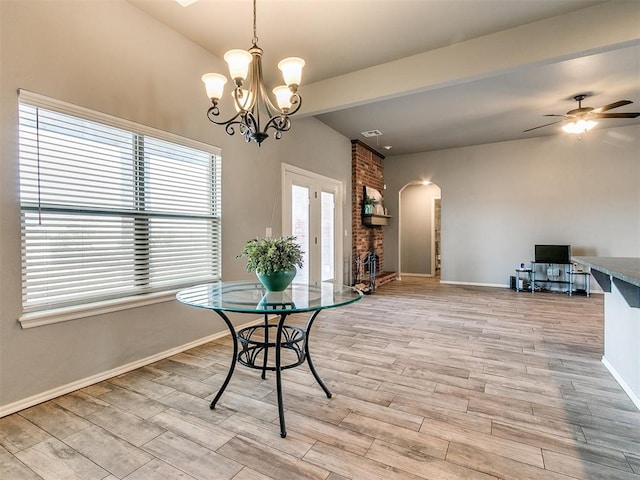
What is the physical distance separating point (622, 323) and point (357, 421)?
6.96 ft

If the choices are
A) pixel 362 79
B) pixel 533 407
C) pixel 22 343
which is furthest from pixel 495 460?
pixel 362 79

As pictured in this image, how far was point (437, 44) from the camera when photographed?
10.4 ft

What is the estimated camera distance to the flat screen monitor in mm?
5984

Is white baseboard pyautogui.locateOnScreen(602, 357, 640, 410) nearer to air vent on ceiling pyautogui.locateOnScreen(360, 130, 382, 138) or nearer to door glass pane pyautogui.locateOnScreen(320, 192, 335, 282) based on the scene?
door glass pane pyautogui.locateOnScreen(320, 192, 335, 282)

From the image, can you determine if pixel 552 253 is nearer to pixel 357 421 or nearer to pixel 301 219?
pixel 301 219

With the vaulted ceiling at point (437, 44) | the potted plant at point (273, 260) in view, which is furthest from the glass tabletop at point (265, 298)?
the vaulted ceiling at point (437, 44)

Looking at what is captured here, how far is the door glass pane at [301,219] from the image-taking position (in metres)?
4.73

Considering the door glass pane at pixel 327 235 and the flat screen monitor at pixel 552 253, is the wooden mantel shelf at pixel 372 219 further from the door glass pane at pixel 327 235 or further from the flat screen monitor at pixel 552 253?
the flat screen monitor at pixel 552 253

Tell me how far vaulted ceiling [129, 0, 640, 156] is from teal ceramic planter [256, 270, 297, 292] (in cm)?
210

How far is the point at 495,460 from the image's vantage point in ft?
5.30

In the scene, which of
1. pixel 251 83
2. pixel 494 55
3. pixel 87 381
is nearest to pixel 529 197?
pixel 494 55

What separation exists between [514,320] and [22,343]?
192 inches

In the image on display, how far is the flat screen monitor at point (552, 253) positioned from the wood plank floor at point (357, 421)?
3238 mm

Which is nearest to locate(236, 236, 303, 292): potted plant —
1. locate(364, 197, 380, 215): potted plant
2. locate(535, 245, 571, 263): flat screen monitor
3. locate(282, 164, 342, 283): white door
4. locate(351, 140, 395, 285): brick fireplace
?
locate(282, 164, 342, 283): white door
